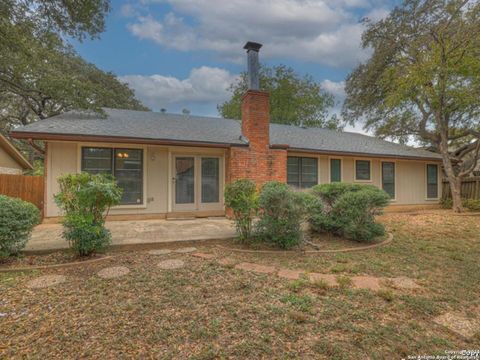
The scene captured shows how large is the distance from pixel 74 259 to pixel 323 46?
46.2 ft

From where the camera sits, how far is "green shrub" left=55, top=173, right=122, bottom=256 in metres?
4.02

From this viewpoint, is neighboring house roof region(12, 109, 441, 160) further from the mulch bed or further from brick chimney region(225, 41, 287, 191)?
the mulch bed

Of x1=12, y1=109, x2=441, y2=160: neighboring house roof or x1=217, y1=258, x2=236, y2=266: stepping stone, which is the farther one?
x1=12, y1=109, x2=441, y2=160: neighboring house roof

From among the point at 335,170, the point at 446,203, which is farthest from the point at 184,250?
the point at 446,203

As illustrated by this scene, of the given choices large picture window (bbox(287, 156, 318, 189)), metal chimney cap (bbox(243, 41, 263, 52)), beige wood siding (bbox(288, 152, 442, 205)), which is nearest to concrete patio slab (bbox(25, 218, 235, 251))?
large picture window (bbox(287, 156, 318, 189))

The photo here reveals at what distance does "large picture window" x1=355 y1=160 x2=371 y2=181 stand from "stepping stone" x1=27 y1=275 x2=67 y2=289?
10.0 meters

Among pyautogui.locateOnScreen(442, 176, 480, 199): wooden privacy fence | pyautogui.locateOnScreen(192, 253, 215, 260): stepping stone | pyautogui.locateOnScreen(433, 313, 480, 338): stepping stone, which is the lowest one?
pyautogui.locateOnScreen(433, 313, 480, 338): stepping stone

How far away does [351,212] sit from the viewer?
538 cm

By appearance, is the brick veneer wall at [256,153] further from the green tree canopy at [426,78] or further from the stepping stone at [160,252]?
the green tree canopy at [426,78]

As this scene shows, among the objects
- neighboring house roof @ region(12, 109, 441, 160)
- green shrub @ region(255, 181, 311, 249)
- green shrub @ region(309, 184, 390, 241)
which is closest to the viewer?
green shrub @ region(255, 181, 311, 249)

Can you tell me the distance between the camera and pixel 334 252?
4.72 m

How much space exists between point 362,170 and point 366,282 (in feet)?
26.3

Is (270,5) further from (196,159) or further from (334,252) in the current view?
(334,252)

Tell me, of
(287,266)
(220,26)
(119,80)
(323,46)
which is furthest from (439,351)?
(119,80)
